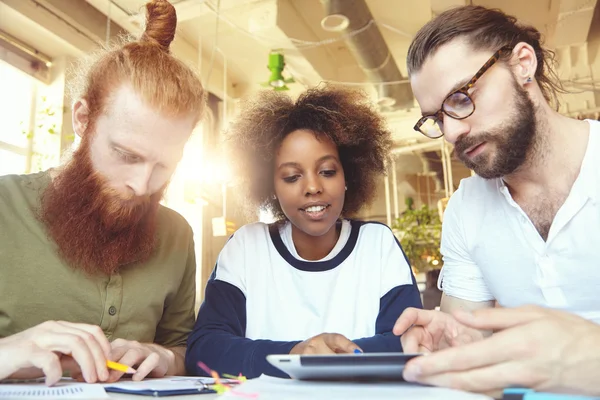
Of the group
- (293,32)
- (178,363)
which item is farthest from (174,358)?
(293,32)

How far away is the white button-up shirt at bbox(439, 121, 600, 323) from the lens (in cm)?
139

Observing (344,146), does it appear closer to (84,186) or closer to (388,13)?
Result: (84,186)

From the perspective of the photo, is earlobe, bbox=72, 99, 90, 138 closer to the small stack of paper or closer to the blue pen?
the small stack of paper

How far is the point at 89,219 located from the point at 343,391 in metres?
0.96

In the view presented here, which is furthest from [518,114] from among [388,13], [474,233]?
[388,13]

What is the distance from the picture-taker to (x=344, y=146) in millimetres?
1922

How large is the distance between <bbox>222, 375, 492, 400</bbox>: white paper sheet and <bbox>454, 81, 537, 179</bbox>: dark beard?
896 millimetres

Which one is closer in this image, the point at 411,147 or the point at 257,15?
the point at 257,15

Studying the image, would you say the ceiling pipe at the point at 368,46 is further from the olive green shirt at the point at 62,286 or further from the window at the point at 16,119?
the olive green shirt at the point at 62,286

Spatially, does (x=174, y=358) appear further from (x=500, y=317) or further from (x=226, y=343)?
(x=500, y=317)

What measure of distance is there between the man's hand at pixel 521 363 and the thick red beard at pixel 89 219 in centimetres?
95

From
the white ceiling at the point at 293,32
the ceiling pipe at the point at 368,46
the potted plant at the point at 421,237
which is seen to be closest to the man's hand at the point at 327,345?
the white ceiling at the point at 293,32

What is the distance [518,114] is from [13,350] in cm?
140

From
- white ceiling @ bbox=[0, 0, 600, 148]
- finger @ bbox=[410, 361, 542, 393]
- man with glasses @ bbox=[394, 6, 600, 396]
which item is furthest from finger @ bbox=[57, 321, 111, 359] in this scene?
white ceiling @ bbox=[0, 0, 600, 148]
